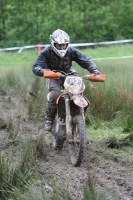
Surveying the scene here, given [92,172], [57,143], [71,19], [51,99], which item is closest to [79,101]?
[51,99]

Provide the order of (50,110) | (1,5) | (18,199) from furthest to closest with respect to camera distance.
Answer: (1,5)
(50,110)
(18,199)

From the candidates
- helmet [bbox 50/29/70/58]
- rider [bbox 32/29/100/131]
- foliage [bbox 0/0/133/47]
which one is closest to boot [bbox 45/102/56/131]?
rider [bbox 32/29/100/131]

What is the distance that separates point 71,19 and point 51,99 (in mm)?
29453

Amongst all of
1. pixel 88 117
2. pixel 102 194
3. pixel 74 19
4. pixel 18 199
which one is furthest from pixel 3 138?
pixel 74 19

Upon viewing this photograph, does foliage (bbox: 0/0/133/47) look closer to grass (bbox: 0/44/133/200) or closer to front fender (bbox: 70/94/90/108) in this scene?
grass (bbox: 0/44/133/200)

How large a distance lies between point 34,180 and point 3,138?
2351 mm

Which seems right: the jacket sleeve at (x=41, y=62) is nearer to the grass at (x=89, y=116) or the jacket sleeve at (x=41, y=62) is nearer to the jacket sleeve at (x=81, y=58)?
the jacket sleeve at (x=81, y=58)

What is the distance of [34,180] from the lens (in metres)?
5.07

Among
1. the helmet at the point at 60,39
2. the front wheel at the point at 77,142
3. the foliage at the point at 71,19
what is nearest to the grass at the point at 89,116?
the front wheel at the point at 77,142

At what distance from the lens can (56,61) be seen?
290 inches

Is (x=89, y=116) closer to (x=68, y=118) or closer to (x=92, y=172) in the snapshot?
(x=68, y=118)

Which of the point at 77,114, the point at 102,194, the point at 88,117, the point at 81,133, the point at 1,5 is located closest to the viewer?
the point at 102,194

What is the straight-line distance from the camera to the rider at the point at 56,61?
7.06 metres

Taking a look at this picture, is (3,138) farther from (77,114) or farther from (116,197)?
(116,197)
